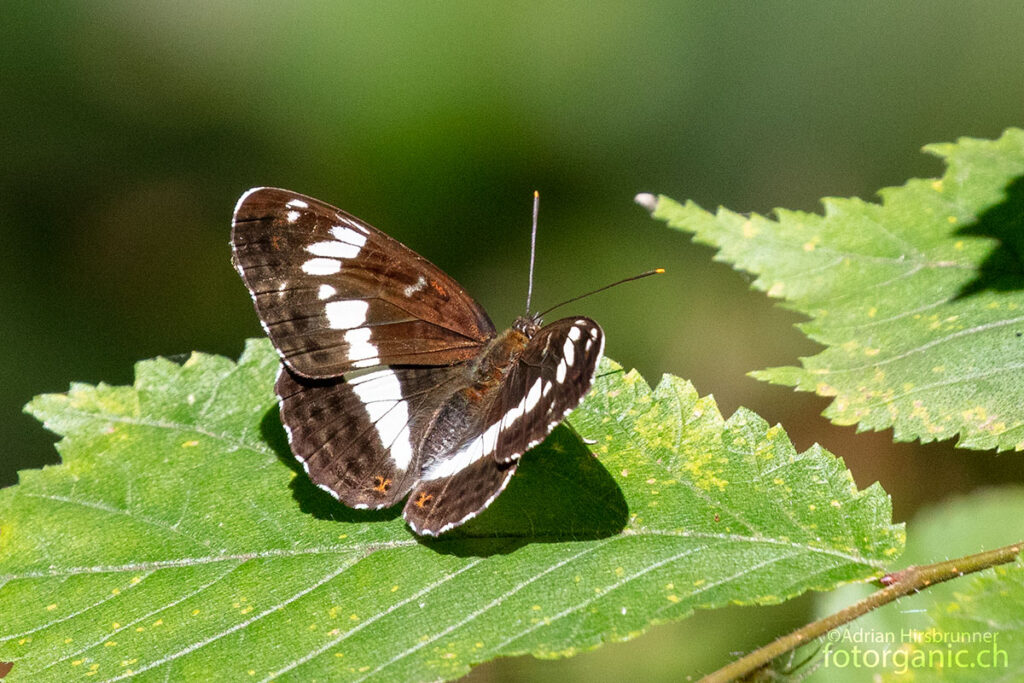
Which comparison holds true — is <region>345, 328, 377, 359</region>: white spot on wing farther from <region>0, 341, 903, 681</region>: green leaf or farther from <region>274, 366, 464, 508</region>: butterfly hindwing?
<region>0, 341, 903, 681</region>: green leaf

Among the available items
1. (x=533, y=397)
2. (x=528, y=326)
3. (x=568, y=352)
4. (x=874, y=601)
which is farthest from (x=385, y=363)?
(x=874, y=601)

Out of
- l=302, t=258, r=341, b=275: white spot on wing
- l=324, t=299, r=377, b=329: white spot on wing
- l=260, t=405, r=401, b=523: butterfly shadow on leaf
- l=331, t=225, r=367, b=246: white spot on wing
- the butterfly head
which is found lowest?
l=260, t=405, r=401, b=523: butterfly shadow on leaf

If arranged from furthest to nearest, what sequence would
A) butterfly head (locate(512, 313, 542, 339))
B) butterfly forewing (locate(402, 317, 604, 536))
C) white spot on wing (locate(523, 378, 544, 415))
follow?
butterfly head (locate(512, 313, 542, 339)), white spot on wing (locate(523, 378, 544, 415)), butterfly forewing (locate(402, 317, 604, 536))

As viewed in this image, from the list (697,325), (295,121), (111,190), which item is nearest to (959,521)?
(697,325)

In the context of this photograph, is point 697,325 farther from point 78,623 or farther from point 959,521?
point 78,623

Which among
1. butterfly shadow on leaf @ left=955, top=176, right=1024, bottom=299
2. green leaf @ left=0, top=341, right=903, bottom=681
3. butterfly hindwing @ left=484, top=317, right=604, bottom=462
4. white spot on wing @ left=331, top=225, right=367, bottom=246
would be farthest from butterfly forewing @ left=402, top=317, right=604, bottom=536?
butterfly shadow on leaf @ left=955, top=176, right=1024, bottom=299

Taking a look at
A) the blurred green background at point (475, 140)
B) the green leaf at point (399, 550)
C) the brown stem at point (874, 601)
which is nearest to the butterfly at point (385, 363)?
the green leaf at point (399, 550)

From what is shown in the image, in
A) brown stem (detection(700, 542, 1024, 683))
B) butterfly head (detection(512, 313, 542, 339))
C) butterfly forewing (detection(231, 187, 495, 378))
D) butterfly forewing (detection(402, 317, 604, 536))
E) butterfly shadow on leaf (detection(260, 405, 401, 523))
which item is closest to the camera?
brown stem (detection(700, 542, 1024, 683))

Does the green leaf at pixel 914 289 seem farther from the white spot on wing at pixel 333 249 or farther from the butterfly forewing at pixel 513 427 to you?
the white spot on wing at pixel 333 249
